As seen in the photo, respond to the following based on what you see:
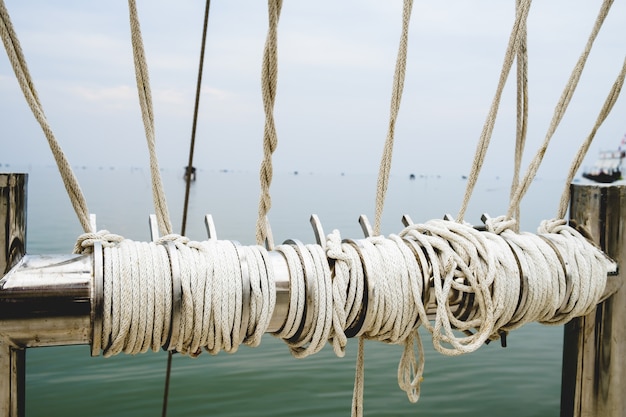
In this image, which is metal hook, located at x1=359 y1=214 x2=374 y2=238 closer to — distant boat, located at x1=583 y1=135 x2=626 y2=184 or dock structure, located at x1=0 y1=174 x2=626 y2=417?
dock structure, located at x1=0 y1=174 x2=626 y2=417

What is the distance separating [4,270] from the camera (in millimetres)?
1081

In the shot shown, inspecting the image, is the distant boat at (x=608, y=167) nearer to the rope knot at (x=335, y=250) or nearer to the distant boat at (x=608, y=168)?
the distant boat at (x=608, y=168)

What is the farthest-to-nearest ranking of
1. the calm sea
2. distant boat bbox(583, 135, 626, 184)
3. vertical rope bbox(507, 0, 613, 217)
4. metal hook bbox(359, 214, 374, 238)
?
distant boat bbox(583, 135, 626, 184), the calm sea, vertical rope bbox(507, 0, 613, 217), metal hook bbox(359, 214, 374, 238)

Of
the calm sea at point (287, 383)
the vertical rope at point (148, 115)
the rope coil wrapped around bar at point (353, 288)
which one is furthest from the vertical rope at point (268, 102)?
the calm sea at point (287, 383)

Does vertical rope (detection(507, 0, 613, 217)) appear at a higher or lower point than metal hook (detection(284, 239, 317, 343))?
higher

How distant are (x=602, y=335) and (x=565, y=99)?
69 centimetres

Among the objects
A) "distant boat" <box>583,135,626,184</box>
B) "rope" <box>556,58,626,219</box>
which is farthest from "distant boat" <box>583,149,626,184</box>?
"rope" <box>556,58,626,219</box>

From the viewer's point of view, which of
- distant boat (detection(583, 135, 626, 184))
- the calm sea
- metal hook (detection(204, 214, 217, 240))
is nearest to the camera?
metal hook (detection(204, 214, 217, 240))

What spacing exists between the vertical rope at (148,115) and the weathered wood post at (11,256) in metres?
0.31

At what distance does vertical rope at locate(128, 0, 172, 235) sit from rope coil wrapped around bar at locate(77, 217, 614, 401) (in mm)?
151

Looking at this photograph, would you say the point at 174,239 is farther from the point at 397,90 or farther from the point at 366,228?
the point at 397,90

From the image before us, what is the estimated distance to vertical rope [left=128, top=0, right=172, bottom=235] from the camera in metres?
1.33

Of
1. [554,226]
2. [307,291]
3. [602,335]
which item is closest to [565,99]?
[554,226]

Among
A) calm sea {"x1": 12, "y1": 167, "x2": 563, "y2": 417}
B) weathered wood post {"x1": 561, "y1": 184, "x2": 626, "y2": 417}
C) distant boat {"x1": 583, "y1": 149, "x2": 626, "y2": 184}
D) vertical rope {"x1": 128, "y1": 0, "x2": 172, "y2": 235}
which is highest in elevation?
distant boat {"x1": 583, "y1": 149, "x2": 626, "y2": 184}
